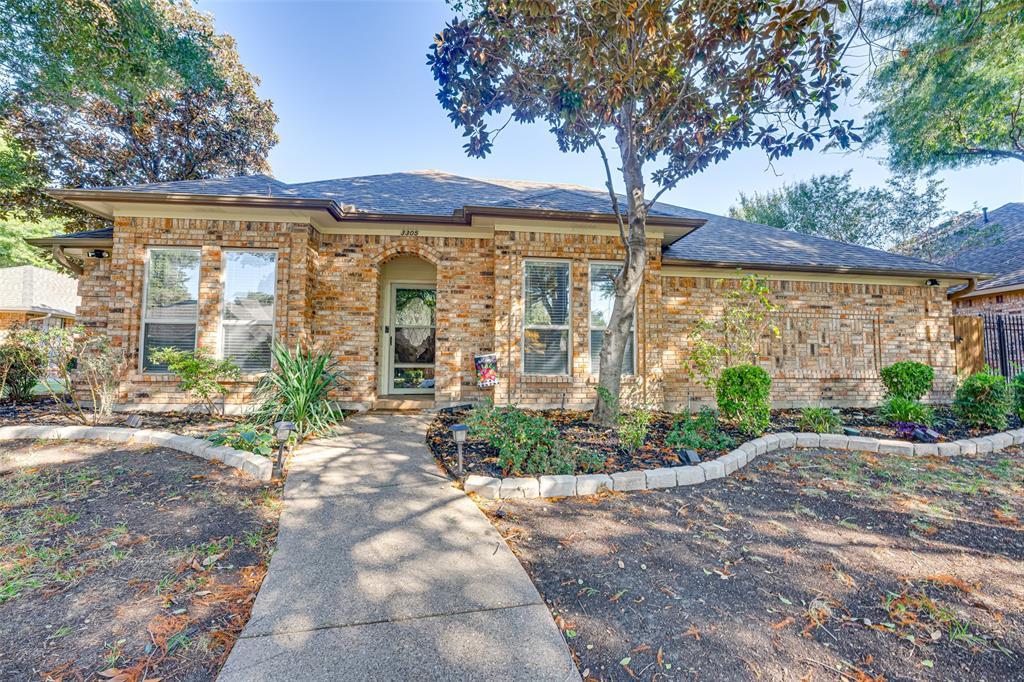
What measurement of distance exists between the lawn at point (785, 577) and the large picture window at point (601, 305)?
126 inches

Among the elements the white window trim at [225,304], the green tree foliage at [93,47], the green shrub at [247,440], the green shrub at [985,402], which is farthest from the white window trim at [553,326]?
the green tree foliage at [93,47]

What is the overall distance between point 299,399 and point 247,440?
83cm

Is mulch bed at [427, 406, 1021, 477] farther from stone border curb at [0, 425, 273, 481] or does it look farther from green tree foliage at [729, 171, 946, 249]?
green tree foliage at [729, 171, 946, 249]

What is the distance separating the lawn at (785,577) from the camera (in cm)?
166

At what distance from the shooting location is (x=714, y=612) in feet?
6.35

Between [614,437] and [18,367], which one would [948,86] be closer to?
[614,437]

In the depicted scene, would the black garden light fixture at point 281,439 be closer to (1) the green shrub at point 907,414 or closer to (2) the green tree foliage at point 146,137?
(1) the green shrub at point 907,414

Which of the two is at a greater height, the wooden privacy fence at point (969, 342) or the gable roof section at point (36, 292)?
the gable roof section at point (36, 292)

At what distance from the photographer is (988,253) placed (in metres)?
13.1

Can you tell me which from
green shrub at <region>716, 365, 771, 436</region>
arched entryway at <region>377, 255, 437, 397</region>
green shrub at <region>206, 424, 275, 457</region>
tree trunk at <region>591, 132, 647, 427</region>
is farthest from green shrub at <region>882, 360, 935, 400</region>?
green shrub at <region>206, 424, 275, 457</region>

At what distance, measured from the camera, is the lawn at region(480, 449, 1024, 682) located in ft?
5.45

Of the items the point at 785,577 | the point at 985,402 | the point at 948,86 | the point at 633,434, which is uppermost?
the point at 948,86

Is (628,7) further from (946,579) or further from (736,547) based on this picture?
(946,579)

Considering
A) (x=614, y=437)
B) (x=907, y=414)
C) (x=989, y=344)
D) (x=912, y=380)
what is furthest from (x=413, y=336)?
(x=989, y=344)
